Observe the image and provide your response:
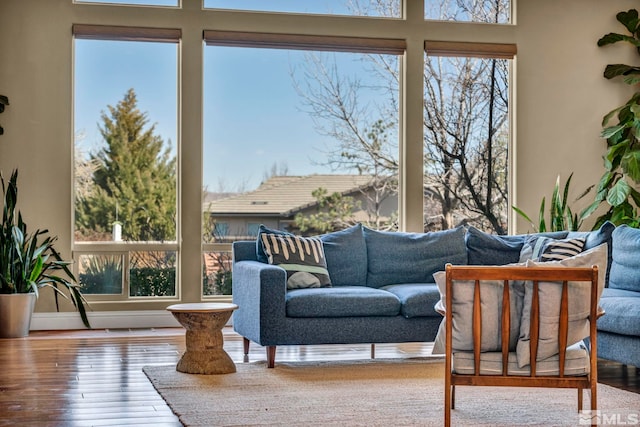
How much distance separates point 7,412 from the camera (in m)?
4.09

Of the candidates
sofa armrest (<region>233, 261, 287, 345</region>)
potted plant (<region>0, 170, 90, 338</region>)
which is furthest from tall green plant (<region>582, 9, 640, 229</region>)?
potted plant (<region>0, 170, 90, 338</region>)

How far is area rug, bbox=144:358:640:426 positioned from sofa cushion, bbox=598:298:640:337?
36cm

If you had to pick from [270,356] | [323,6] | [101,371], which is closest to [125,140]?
[323,6]

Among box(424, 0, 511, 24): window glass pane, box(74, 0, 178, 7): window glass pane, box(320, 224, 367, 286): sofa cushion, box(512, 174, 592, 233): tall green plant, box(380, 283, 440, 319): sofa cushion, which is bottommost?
box(380, 283, 440, 319): sofa cushion

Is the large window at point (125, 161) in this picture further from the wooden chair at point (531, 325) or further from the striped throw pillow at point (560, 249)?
the wooden chair at point (531, 325)

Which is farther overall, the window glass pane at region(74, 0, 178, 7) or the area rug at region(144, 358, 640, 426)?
the window glass pane at region(74, 0, 178, 7)

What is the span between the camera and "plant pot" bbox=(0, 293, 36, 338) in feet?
21.9

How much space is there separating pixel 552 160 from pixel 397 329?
338 centimetres

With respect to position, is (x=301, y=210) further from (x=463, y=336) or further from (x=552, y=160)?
(x=463, y=336)

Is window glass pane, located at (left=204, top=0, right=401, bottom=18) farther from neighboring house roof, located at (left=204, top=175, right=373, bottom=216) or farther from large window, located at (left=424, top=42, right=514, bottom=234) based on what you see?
neighboring house roof, located at (left=204, top=175, right=373, bottom=216)

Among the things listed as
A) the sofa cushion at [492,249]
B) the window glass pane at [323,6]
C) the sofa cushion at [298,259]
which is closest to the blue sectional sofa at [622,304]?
the sofa cushion at [492,249]

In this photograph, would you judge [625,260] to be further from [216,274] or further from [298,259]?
[216,274]

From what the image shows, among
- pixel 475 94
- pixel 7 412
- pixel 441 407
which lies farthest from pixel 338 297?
pixel 475 94

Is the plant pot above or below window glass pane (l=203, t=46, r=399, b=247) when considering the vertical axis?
below
